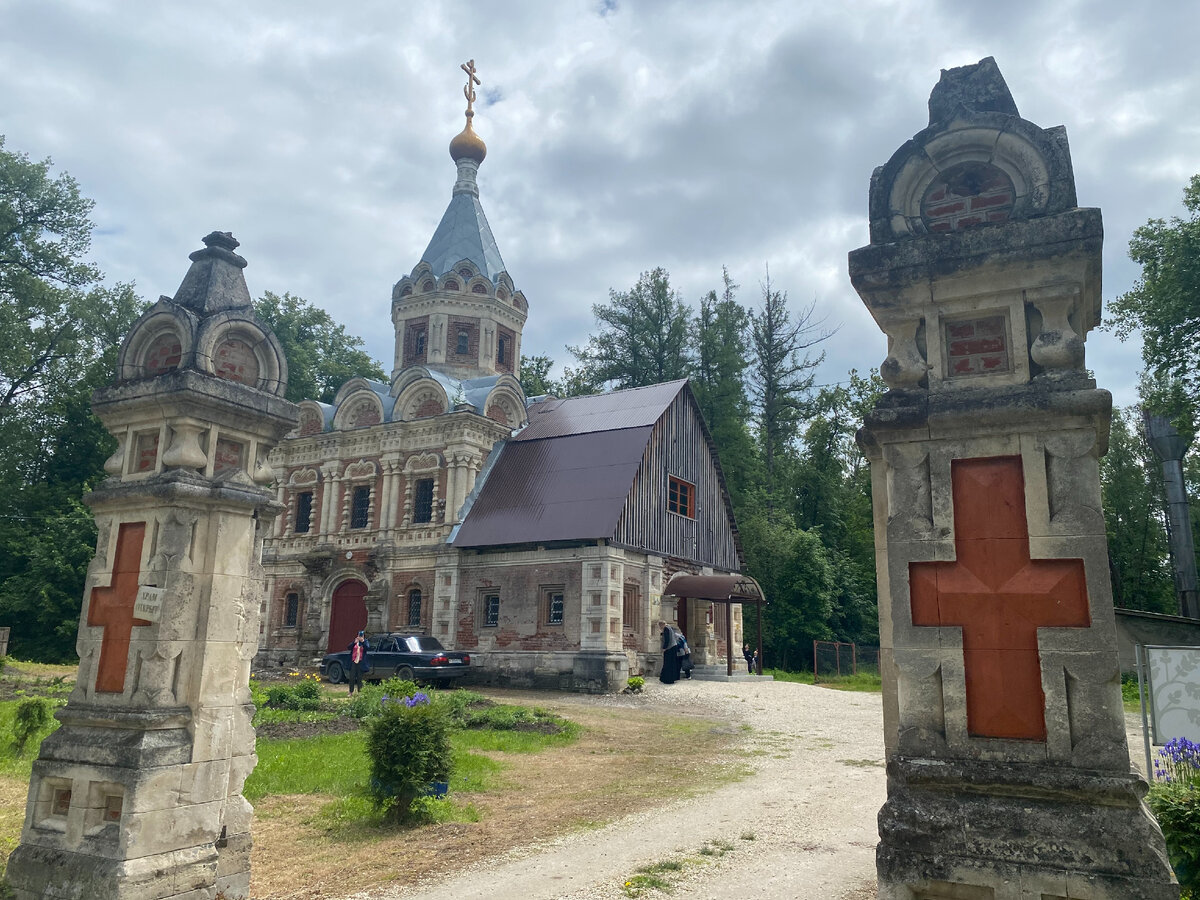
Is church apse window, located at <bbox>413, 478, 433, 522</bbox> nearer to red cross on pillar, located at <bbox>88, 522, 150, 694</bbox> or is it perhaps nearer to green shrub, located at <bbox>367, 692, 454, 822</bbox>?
green shrub, located at <bbox>367, 692, 454, 822</bbox>

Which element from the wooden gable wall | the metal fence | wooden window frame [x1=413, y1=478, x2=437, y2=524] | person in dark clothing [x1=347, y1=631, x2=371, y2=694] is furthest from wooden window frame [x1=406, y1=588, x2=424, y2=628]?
the metal fence

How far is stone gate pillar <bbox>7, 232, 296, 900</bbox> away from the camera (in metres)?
5.15

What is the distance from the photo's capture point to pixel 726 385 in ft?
143

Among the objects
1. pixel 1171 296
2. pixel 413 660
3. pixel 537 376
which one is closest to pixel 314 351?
pixel 537 376

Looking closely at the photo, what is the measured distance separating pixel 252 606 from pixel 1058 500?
16.3ft

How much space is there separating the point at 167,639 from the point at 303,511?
27.6 m

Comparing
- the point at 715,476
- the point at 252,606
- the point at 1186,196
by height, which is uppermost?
the point at 1186,196

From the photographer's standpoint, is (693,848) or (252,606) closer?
(252,606)

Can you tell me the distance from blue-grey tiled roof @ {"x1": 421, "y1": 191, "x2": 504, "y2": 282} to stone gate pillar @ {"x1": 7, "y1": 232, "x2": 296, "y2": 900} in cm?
2850

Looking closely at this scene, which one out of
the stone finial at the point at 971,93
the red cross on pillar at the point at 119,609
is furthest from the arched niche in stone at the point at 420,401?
the stone finial at the point at 971,93

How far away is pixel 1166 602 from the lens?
40438 mm

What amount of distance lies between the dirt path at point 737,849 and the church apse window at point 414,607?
17.4 meters

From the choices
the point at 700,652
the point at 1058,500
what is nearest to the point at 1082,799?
the point at 1058,500

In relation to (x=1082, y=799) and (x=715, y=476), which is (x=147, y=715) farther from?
(x=715, y=476)
